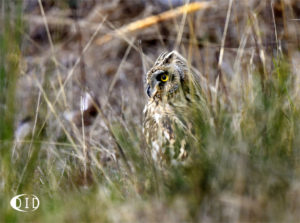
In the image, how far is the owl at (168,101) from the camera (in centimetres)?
235

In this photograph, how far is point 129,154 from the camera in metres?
2.11

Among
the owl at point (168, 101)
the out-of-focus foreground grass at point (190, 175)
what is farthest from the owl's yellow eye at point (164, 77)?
the out-of-focus foreground grass at point (190, 175)

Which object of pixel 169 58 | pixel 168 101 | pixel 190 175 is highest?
pixel 169 58

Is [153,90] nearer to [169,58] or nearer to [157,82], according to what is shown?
[157,82]

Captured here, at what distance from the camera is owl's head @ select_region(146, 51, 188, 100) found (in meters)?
2.38

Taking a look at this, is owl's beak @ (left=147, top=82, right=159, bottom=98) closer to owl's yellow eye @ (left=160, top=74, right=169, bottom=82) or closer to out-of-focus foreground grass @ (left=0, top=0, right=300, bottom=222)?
owl's yellow eye @ (left=160, top=74, right=169, bottom=82)

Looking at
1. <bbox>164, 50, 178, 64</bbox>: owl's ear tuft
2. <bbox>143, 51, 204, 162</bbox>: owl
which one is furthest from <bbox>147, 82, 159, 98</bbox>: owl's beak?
<bbox>164, 50, 178, 64</bbox>: owl's ear tuft

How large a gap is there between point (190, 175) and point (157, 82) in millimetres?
666

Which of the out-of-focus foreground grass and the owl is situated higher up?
the owl

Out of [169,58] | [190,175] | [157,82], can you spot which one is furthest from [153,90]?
[190,175]

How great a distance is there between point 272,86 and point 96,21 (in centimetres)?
330

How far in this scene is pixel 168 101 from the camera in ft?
8.04

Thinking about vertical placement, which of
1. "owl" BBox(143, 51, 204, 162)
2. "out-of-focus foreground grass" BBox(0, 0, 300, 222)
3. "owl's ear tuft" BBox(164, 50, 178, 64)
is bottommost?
"out-of-focus foreground grass" BBox(0, 0, 300, 222)

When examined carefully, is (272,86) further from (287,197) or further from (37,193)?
(37,193)
